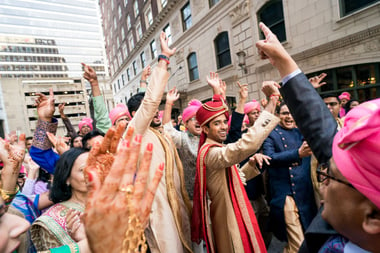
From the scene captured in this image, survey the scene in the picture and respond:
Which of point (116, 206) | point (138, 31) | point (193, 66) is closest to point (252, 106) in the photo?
point (116, 206)

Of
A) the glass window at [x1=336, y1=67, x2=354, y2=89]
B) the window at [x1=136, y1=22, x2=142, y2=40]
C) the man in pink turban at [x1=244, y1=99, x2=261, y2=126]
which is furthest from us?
the window at [x1=136, y1=22, x2=142, y2=40]

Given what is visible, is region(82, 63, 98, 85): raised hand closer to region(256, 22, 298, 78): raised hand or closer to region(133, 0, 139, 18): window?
region(256, 22, 298, 78): raised hand

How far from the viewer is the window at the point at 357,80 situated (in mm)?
6108

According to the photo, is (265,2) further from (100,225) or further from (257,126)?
(100,225)

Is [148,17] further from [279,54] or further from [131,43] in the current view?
[279,54]

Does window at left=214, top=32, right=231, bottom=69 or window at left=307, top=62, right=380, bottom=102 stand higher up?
window at left=214, top=32, right=231, bottom=69

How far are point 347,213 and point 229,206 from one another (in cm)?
148

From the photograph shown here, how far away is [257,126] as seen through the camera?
6.32 ft

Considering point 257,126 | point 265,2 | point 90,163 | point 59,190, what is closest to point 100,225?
point 90,163

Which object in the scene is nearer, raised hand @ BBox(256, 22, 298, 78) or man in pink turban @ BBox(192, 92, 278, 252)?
raised hand @ BBox(256, 22, 298, 78)

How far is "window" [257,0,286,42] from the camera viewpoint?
8241mm

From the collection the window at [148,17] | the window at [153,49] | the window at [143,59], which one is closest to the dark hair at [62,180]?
the window at [153,49]

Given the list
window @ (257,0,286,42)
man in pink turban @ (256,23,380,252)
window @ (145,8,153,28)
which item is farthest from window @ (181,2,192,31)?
man in pink turban @ (256,23,380,252)

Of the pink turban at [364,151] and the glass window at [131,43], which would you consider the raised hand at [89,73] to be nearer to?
the pink turban at [364,151]
